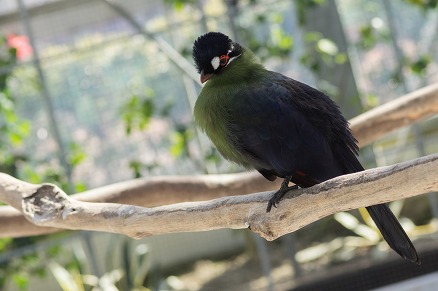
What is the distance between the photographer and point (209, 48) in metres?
1.94

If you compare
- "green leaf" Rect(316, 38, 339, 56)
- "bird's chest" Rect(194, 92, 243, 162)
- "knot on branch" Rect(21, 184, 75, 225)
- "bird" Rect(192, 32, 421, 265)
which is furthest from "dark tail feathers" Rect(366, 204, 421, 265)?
"green leaf" Rect(316, 38, 339, 56)

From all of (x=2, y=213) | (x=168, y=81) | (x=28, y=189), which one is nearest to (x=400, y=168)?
(x=28, y=189)

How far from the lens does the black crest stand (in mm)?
1922

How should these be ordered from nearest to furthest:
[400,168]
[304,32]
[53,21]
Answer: [400,168] → [53,21] → [304,32]

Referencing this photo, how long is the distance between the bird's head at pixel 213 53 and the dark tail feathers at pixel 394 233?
1.74 ft

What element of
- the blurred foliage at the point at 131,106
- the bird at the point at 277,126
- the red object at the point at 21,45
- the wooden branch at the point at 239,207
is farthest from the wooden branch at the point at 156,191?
the red object at the point at 21,45

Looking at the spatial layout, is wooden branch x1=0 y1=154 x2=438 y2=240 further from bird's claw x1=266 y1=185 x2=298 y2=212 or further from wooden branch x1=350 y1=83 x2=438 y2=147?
wooden branch x1=350 y1=83 x2=438 y2=147

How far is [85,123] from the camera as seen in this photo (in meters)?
3.99

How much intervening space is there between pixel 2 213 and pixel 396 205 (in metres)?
2.44

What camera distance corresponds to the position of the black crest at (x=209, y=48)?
1.92m

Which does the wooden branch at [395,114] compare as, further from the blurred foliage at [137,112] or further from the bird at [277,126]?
the blurred foliage at [137,112]

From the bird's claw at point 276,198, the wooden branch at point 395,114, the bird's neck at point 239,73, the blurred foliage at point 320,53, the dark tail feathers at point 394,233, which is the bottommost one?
the dark tail feathers at point 394,233

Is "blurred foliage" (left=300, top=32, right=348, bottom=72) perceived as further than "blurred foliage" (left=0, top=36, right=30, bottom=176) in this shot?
Yes

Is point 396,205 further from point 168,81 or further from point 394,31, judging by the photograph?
point 168,81
